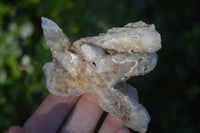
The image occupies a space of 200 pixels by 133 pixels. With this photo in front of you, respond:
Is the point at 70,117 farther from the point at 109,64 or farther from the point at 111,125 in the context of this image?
the point at 109,64

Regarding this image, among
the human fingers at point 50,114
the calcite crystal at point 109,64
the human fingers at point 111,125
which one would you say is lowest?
the human fingers at point 111,125

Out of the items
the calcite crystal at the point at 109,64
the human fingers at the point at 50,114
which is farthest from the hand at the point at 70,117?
the calcite crystal at the point at 109,64

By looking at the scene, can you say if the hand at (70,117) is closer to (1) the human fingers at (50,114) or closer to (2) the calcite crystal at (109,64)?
(1) the human fingers at (50,114)

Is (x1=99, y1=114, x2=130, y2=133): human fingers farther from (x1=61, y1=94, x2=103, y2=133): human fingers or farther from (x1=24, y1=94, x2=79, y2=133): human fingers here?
(x1=24, y1=94, x2=79, y2=133): human fingers

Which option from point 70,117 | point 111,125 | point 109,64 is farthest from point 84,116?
point 109,64

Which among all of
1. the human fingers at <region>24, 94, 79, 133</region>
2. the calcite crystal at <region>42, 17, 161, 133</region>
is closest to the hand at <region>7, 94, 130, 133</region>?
the human fingers at <region>24, 94, 79, 133</region>

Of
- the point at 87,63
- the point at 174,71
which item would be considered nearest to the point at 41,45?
the point at 87,63

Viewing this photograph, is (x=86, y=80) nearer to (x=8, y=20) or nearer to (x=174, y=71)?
(x=8, y=20)
